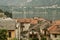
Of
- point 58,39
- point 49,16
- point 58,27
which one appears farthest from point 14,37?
point 49,16

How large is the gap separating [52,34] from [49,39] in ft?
4.25

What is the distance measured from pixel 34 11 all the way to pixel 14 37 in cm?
8570

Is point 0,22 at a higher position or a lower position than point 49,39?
higher

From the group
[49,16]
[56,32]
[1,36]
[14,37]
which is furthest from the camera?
[49,16]

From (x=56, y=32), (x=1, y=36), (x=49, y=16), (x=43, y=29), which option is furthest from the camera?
(x=49, y=16)

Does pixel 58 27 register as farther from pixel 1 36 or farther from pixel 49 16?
pixel 49 16

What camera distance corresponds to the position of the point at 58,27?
42938 millimetres

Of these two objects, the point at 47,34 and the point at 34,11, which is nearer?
the point at 47,34

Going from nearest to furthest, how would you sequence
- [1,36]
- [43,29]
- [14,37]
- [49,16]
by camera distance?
1. [1,36]
2. [14,37]
3. [43,29]
4. [49,16]

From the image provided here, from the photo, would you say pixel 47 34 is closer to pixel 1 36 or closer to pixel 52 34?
pixel 52 34

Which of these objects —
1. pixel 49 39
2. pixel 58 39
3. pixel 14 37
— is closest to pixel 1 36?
pixel 14 37

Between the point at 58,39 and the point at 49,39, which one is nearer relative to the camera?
the point at 58,39

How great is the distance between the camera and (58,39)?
3894 centimetres

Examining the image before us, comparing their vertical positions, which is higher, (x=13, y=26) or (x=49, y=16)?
(x=13, y=26)
